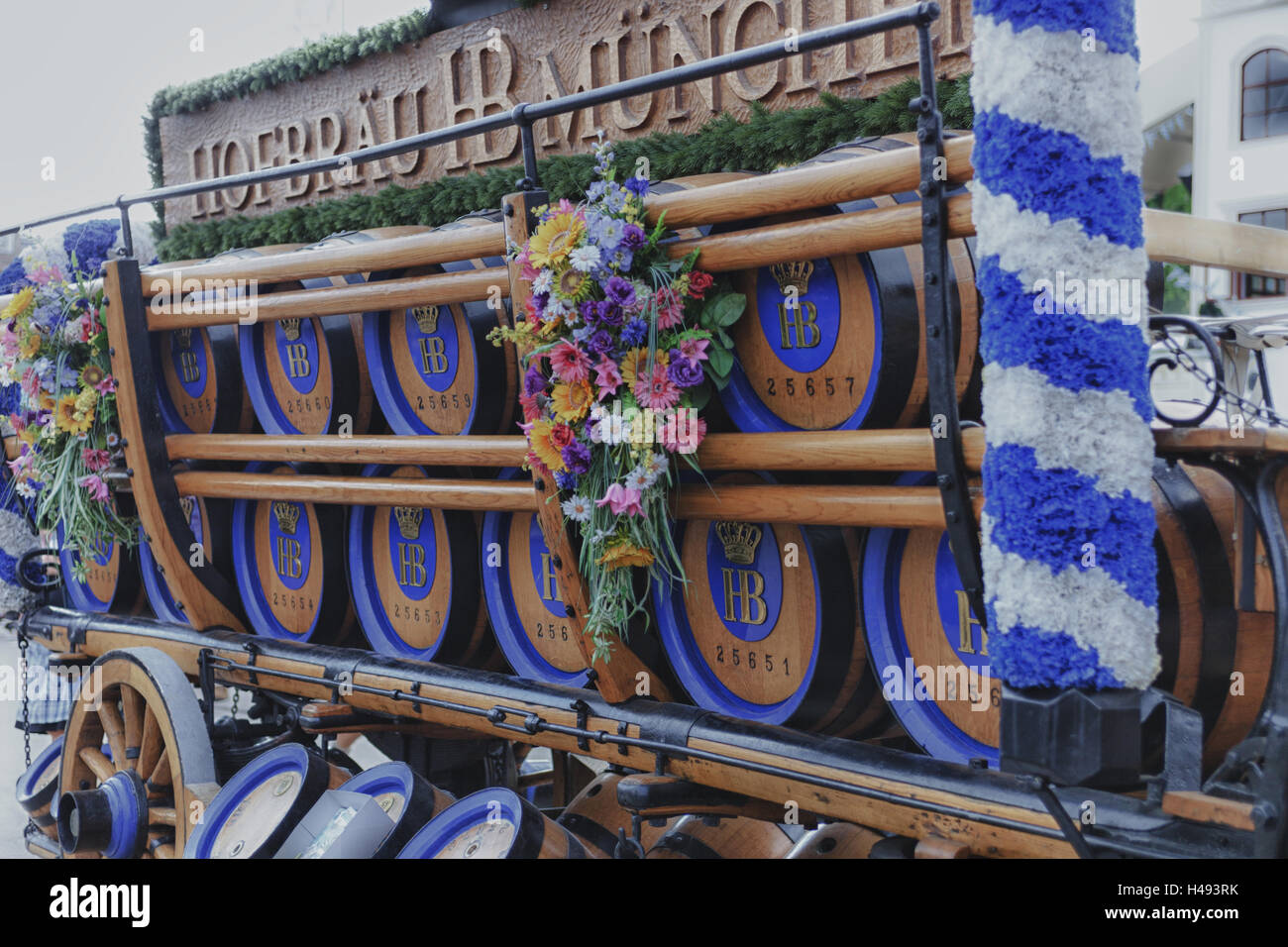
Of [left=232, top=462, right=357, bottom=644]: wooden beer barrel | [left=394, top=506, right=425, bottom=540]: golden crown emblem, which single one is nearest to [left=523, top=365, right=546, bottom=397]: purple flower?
[left=394, top=506, right=425, bottom=540]: golden crown emblem

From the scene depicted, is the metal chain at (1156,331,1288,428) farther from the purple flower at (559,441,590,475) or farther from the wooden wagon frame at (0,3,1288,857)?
the purple flower at (559,441,590,475)

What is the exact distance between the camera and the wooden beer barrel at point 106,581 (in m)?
4.27

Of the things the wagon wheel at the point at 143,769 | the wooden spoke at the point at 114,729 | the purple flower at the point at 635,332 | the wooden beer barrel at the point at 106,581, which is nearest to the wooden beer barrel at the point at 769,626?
the purple flower at the point at 635,332

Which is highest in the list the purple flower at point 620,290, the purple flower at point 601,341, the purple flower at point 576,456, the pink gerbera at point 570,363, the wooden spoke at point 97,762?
the purple flower at point 620,290

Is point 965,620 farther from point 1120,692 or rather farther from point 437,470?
point 437,470

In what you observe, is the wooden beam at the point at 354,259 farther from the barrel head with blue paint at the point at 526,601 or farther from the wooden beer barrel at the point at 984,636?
the wooden beer barrel at the point at 984,636

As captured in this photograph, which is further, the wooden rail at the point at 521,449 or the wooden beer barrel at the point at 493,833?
the wooden beer barrel at the point at 493,833

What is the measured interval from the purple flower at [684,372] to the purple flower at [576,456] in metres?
0.24

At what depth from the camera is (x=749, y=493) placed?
2.37 metres

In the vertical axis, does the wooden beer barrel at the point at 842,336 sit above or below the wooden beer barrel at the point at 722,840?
above

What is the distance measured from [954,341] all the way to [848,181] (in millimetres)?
333

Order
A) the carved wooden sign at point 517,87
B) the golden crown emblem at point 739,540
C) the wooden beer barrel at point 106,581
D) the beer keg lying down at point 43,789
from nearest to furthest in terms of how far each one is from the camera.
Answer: the golden crown emblem at point 739,540, the carved wooden sign at point 517,87, the beer keg lying down at point 43,789, the wooden beer barrel at point 106,581

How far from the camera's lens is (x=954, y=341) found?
6.94ft
